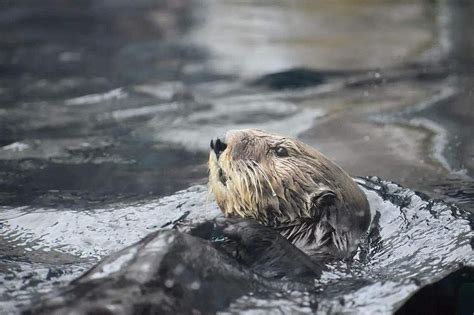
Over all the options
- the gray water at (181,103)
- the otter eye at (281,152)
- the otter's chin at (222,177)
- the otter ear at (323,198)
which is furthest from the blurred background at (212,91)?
the otter ear at (323,198)

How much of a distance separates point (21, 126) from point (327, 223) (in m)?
3.95

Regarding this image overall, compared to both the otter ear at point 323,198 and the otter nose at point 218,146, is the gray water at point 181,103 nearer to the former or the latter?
the otter nose at point 218,146

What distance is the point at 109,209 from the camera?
5.52 m

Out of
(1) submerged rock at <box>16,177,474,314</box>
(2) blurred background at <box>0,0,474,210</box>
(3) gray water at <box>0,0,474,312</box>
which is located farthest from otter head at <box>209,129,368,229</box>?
(2) blurred background at <box>0,0,474,210</box>

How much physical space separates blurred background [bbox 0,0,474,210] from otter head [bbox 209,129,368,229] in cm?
120

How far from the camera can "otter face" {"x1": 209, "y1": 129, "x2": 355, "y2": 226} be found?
185 inches

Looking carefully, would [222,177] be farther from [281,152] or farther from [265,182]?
[281,152]

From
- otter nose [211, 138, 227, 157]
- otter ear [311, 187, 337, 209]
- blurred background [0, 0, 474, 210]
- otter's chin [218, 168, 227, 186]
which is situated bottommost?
blurred background [0, 0, 474, 210]

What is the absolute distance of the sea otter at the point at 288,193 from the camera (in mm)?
4613

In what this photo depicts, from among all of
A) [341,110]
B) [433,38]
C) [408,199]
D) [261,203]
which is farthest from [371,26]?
[261,203]

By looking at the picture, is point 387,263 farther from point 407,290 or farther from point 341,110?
point 341,110

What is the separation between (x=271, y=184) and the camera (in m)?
4.71

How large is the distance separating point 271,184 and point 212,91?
4.65 meters

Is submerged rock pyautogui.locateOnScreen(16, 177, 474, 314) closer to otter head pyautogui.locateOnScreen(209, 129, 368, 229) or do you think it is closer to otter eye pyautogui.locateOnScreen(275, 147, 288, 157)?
otter head pyautogui.locateOnScreen(209, 129, 368, 229)
